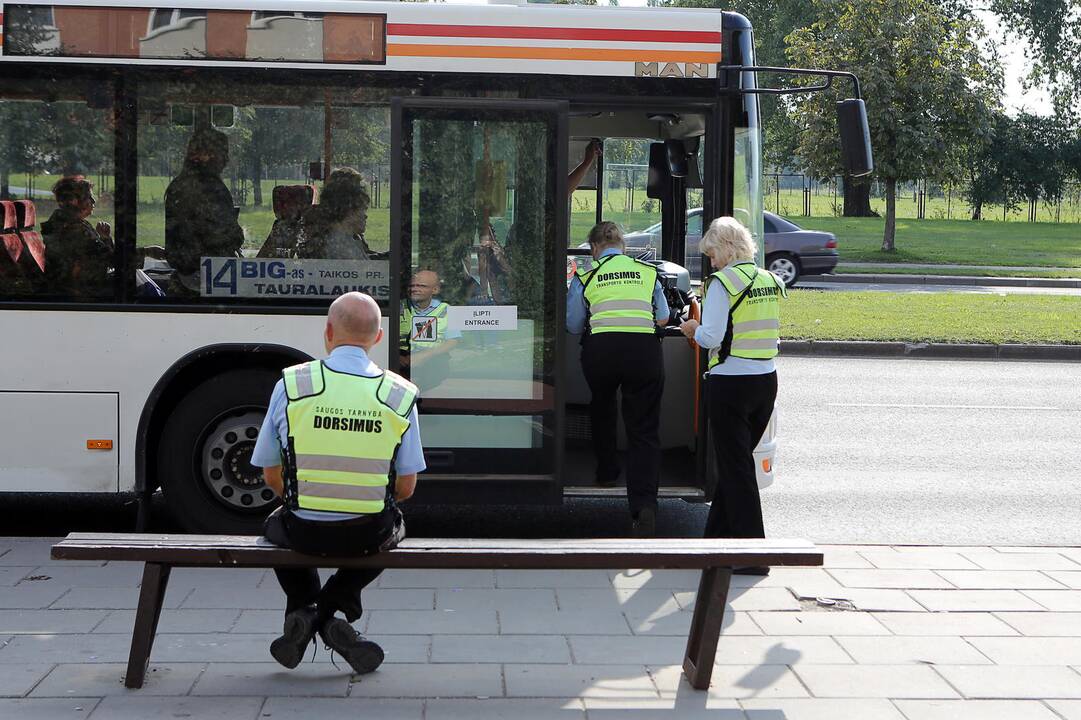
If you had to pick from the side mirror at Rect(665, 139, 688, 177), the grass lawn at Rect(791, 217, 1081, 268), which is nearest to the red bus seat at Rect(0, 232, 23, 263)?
the side mirror at Rect(665, 139, 688, 177)

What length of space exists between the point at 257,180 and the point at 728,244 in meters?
2.45

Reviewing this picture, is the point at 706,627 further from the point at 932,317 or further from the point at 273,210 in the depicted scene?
the point at 932,317

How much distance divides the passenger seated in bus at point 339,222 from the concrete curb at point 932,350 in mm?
10267

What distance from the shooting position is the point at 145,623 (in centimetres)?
495

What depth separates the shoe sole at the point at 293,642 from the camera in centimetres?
498

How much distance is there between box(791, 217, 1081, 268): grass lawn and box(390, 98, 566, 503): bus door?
2625 centimetres

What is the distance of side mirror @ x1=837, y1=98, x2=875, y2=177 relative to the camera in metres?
7.26

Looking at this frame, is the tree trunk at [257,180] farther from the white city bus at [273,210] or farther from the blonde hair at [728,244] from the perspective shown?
the blonde hair at [728,244]

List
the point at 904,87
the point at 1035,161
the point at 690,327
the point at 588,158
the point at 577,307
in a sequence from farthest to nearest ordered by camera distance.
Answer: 1. the point at 1035,161
2. the point at 904,87
3. the point at 588,158
4. the point at 577,307
5. the point at 690,327

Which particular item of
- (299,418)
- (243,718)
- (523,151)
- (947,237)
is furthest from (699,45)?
(947,237)

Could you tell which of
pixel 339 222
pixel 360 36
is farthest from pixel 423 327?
pixel 360 36

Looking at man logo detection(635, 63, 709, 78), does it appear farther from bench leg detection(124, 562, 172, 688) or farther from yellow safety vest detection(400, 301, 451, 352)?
bench leg detection(124, 562, 172, 688)

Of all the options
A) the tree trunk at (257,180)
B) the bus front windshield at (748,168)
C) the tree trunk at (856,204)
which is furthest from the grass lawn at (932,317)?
the tree trunk at (856,204)

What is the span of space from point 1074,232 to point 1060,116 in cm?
1016
